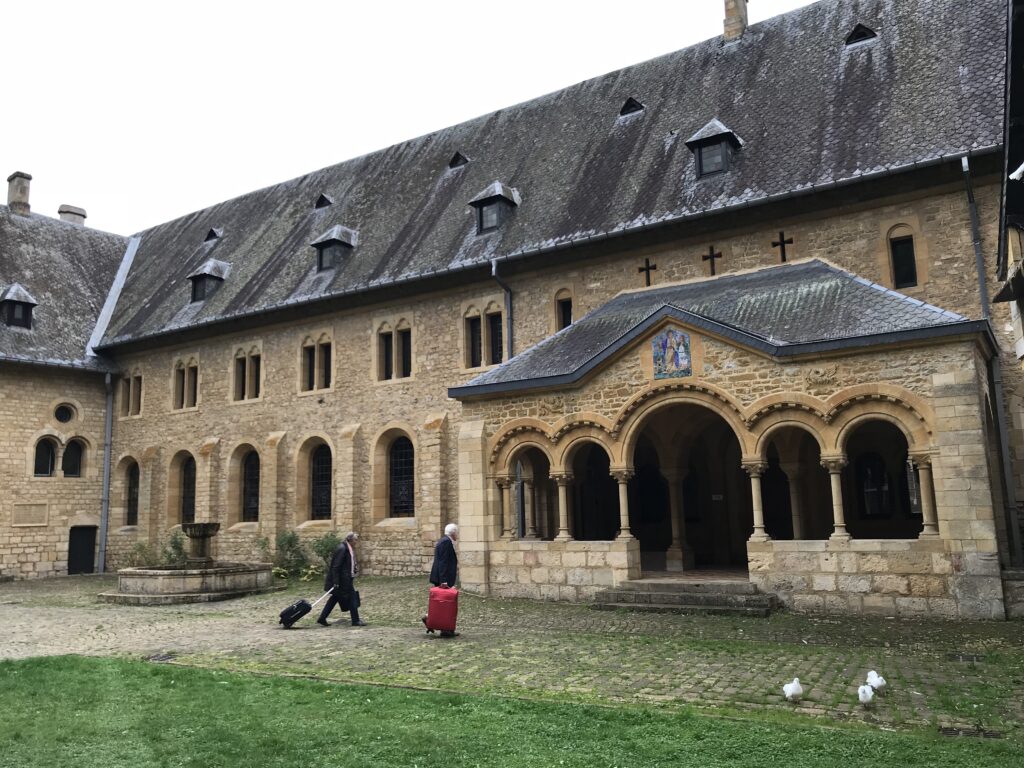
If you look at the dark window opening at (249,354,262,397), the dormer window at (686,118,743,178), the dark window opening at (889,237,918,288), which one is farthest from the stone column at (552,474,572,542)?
the dark window opening at (249,354,262,397)

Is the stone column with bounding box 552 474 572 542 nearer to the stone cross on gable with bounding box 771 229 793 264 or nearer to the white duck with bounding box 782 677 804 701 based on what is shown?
the stone cross on gable with bounding box 771 229 793 264

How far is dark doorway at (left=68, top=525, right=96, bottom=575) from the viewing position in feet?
88.7

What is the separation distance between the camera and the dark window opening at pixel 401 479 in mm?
22141

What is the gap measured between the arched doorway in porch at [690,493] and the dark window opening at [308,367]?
974cm

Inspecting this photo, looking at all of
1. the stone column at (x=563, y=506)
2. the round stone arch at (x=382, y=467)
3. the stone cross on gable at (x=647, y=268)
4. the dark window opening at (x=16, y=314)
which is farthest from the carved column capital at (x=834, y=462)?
the dark window opening at (x=16, y=314)

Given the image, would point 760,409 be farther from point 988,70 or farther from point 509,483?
point 988,70

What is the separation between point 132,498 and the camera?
28234mm

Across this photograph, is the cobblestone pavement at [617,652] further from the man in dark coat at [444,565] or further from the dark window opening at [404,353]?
the dark window opening at [404,353]

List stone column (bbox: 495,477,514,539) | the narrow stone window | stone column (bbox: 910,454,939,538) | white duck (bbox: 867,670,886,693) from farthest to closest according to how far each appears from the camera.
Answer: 1. the narrow stone window
2. stone column (bbox: 495,477,514,539)
3. stone column (bbox: 910,454,939,538)
4. white duck (bbox: 867,670,886,693)

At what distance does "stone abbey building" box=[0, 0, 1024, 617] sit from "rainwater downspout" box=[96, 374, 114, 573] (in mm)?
109

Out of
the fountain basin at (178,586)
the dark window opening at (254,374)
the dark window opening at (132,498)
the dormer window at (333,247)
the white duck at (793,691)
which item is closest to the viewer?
the white duck at (793,691)

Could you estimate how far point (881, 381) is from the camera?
12.8 m

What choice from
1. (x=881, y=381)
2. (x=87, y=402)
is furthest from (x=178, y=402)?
(x=881, y=381)

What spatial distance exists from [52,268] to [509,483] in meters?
21.8
